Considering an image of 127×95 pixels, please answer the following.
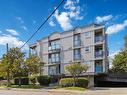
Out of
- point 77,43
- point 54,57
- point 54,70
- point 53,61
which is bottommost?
point 54,70

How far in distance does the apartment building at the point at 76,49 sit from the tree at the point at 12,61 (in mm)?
9493

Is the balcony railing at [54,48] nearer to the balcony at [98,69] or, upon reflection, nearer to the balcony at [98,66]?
the balcony at [98,66]

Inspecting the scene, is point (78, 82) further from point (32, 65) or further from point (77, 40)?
point (77, 40)

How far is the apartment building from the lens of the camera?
4600cm

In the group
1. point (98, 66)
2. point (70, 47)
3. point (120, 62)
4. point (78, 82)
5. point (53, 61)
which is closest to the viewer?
point (78, 82)

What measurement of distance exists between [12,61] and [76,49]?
40.6 feet

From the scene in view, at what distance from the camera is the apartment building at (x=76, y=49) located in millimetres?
46000

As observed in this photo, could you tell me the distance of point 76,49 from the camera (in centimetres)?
5050

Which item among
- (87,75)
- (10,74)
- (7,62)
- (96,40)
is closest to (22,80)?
(10,74)

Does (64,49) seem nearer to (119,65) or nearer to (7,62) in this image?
(7,62)

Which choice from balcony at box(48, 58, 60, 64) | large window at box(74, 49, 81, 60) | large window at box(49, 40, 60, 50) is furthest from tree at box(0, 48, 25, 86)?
large window at box(74, 49, 81, 60)

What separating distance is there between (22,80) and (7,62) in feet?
26.6

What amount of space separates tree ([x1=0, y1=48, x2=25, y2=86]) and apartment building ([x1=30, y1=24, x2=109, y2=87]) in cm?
949

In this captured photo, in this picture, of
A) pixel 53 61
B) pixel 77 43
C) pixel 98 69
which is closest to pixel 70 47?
pixel 77 43
